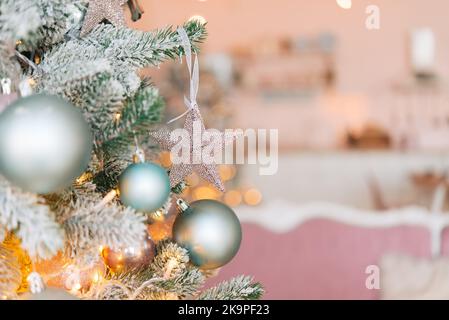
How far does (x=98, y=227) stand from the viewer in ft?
1.53

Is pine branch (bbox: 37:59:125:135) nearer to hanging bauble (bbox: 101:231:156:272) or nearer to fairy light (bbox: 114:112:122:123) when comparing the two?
fairy light (bbox: 114:112:122:123)

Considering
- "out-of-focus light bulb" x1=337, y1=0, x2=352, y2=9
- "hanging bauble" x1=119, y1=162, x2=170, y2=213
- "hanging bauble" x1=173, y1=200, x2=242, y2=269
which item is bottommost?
"hanging bauble" x1=173, y1=200, x2=242, y2=269

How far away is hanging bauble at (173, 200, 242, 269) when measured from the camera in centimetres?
55

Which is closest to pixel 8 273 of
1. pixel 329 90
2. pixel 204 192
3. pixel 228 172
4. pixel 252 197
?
pixel 204 192

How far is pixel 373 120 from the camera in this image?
505cm

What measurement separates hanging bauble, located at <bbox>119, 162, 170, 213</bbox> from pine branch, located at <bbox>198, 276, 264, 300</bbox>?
0.39 feet

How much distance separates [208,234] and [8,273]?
172 millimetres

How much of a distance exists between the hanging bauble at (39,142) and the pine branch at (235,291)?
0.22m

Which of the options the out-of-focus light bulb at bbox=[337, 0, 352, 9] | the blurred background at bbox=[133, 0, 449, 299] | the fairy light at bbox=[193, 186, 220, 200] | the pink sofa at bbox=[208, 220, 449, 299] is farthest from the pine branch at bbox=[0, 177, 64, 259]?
the out-of-focus light bulb at bbox=[337, 0, 352, 9]

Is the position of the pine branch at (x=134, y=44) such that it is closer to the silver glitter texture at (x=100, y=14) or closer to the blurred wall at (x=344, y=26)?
the silver glitter texture at (x=100, y=14)

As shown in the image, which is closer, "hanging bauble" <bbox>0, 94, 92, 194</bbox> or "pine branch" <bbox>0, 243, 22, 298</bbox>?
"hanging bauble" <bbox>0, 94, 92, 194</bbox>

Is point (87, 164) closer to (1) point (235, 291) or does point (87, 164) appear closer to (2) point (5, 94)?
(2) point (5, 94)

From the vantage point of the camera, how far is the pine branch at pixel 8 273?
0.49 m
